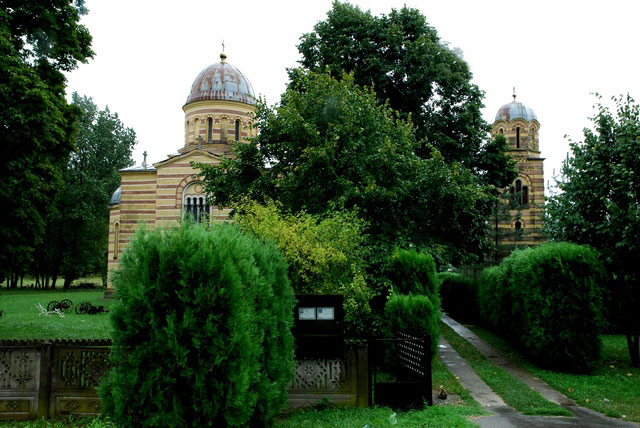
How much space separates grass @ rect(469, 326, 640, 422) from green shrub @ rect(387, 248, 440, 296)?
3059mm

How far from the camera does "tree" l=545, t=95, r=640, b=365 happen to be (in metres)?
12.3

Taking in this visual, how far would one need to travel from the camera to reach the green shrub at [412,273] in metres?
12.7

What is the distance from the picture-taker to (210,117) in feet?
116

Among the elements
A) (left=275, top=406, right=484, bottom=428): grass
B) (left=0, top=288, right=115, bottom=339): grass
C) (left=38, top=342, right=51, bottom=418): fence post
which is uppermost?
(left=38, top=342, right=51, bottom=418): fence post

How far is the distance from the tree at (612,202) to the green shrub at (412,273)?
4.19 metres

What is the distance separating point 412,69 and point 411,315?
46.2ft

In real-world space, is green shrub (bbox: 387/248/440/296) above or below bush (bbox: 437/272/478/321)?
above

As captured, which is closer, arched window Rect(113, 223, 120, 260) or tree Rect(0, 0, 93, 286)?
tree Rect(0, 0, 93, 286)

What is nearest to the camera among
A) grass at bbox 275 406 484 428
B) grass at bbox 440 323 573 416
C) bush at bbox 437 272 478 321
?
grass at bbox 275 406 484 428

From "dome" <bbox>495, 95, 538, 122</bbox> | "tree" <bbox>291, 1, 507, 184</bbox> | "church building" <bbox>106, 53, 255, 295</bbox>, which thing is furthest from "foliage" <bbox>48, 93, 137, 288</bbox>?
"dome" <bbox>495, 95, 538, 122</bbox>

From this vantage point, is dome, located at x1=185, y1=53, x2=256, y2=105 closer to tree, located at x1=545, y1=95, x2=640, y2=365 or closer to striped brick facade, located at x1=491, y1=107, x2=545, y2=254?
striped brick facade, located at x1=491, y1=107, x2=545, y2=254

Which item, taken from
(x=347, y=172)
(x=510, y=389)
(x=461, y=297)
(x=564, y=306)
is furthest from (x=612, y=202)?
(x=461, y=297)

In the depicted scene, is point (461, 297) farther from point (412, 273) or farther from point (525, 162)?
point (525, 162)

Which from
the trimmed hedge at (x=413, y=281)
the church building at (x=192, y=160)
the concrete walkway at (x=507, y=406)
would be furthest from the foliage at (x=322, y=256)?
the church building at (x=192, y=160)
